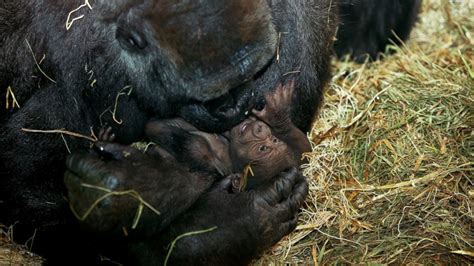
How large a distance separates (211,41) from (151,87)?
19.3 inches

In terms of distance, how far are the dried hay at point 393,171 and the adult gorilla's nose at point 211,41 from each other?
90 centimetres

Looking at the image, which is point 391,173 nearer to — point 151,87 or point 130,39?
point 151,87

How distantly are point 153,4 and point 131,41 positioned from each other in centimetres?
23

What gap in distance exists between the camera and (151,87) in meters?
3.46

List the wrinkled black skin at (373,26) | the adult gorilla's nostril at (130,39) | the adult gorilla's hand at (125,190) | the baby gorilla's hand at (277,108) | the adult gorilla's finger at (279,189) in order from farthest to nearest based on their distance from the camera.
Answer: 1. the wrinkled black skin at (373,26)
2. the baby gorilla's hand at (277,108)
3. the adult gorilla's finger at (279,189)
4. the adult gorilla's nostril at (130,39)
5. the adult gorilla's hand at (125,190)

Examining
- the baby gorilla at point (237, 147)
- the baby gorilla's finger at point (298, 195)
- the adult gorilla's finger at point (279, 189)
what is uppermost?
the baby gorilla at point (237, 147)

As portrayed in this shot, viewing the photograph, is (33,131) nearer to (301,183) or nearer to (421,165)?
(301,183)

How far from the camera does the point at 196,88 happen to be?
10.5 ft

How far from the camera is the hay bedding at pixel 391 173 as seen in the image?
344cm

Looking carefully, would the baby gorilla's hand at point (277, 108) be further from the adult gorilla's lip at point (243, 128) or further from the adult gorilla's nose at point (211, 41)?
the adult gorilla's nose at point (211, 41)

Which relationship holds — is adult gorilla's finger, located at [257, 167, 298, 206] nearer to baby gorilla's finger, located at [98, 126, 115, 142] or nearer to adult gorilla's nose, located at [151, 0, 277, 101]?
adult gorilla's nose, located at [151, 0, 277, 101]

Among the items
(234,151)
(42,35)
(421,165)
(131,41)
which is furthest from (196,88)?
(421,165)

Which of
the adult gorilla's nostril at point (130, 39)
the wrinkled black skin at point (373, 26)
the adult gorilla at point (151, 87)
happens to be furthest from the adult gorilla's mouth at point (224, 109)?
the wrinkled black skin at point (373, 26)

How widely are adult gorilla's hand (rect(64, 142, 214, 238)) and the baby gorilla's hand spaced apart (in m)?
0.63
